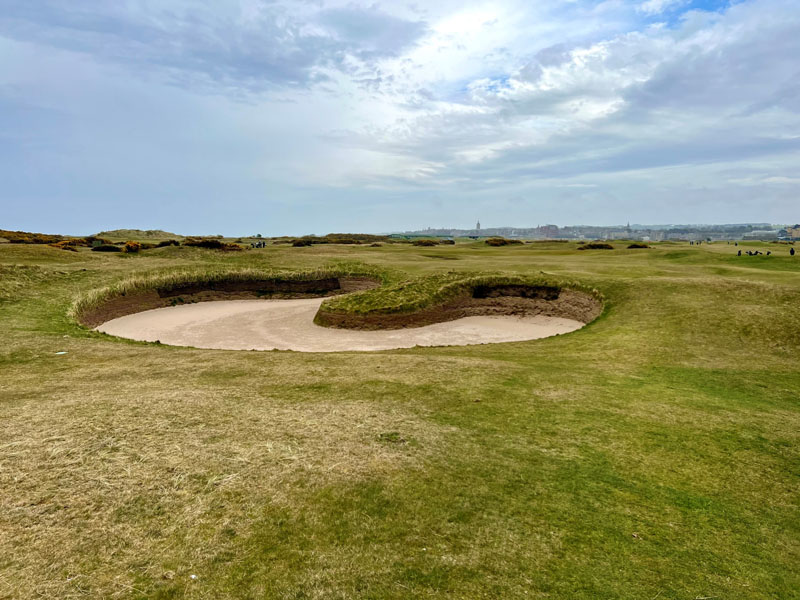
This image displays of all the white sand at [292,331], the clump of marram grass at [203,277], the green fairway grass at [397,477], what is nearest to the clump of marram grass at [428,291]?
the white sand at [292,331]

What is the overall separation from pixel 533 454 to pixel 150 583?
685 centimetres

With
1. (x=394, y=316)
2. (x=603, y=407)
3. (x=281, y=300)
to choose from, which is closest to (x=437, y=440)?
(x=603, y=407)

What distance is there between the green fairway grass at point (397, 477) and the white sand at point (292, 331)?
887 centimetres

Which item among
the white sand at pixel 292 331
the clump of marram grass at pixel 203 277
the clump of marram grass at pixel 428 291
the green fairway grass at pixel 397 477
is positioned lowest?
the white sand at pixel 292 331

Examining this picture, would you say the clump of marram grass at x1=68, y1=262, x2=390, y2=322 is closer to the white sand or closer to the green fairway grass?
the white sand

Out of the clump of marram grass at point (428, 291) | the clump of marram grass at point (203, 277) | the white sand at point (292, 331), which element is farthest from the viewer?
the clump of marram grass at point (203, 277)

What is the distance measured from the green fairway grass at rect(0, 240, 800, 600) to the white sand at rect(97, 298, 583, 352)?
29.1ft

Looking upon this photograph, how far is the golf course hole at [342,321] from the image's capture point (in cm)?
2686

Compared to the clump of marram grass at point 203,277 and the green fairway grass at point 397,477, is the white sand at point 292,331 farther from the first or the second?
the green fairway grass at point 397,477

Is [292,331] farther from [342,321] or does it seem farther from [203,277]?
[203,277]

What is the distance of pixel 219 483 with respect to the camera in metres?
7.25

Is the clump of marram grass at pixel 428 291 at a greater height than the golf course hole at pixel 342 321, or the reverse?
the clump of marram grass at pixel 428 291

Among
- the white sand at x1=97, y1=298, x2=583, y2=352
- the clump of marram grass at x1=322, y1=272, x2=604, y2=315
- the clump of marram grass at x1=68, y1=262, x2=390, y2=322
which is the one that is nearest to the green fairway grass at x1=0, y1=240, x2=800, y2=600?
the white sand at x1=97, y1=298, x2=583, y2=352

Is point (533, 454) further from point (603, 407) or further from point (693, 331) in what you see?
point (693, 331)
